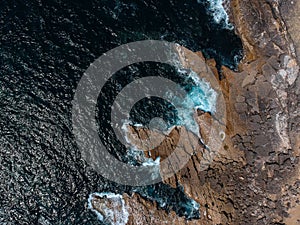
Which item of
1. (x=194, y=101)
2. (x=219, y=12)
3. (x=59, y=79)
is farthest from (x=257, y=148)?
(x=59, y=79)

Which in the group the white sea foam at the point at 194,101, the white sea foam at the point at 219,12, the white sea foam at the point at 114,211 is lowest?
the white sea foam at the point at 114,211

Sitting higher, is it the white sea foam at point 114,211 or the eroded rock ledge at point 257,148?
the eroded rock ledge at point 257,148

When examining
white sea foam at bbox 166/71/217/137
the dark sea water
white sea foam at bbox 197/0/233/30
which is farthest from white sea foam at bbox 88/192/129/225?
white sea foam at bbox 197/0/233/30

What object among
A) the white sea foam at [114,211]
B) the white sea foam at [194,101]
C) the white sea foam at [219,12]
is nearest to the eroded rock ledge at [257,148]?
the white sea foam at [114,211]

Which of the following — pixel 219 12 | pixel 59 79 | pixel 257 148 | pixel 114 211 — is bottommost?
pixel 114 211

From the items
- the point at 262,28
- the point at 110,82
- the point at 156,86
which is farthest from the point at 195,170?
the point at 262,28

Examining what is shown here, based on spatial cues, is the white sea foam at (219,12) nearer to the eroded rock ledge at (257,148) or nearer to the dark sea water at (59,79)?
the dark sea water at (59,79)

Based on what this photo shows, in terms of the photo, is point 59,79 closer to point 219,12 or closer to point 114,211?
point 114,211
